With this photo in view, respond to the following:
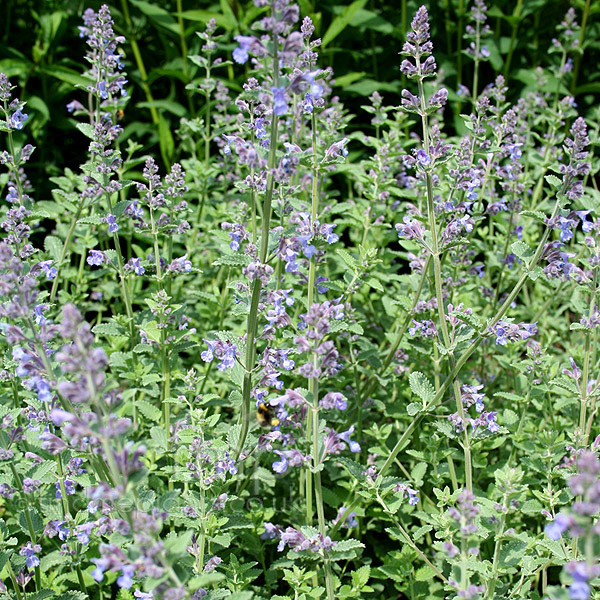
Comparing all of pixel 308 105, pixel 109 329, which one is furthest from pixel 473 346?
pixel 109 329

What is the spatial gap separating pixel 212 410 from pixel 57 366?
1.84 metres

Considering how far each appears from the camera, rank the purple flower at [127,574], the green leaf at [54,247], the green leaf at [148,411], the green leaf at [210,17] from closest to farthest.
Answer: the purple flower at [127,574] → the green leaf at [148,411] → the green leaf at [54,247] → the green leaf at [210,17]

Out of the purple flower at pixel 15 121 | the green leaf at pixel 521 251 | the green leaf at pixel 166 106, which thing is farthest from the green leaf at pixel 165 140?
the green leaf at pixel 521 251

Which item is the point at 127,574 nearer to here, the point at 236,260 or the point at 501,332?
the point at 236,260

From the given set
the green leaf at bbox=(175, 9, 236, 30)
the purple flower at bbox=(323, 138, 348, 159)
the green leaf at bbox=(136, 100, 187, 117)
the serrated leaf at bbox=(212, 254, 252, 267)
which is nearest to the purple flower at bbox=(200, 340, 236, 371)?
the serrated leaf at bbox=(212, 254, 252, 267)

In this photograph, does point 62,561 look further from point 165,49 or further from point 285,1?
point 165,49

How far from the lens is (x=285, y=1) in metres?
2.58

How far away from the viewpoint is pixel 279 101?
104 inches

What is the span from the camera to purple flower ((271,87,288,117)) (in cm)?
262

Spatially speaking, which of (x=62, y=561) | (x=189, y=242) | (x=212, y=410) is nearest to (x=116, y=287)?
(x=189, y=242)

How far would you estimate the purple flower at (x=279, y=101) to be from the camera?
2.62m

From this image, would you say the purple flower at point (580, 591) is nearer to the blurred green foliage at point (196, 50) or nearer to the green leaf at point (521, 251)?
the green leaf at point (521, 251)

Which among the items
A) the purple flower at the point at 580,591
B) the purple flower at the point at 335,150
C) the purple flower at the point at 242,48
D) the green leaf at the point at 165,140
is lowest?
the purple flower at the point at 580,591

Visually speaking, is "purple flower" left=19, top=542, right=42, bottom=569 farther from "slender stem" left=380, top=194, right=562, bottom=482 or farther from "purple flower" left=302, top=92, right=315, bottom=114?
"purple flower" left=302, top=92, right=315, bottom=114
